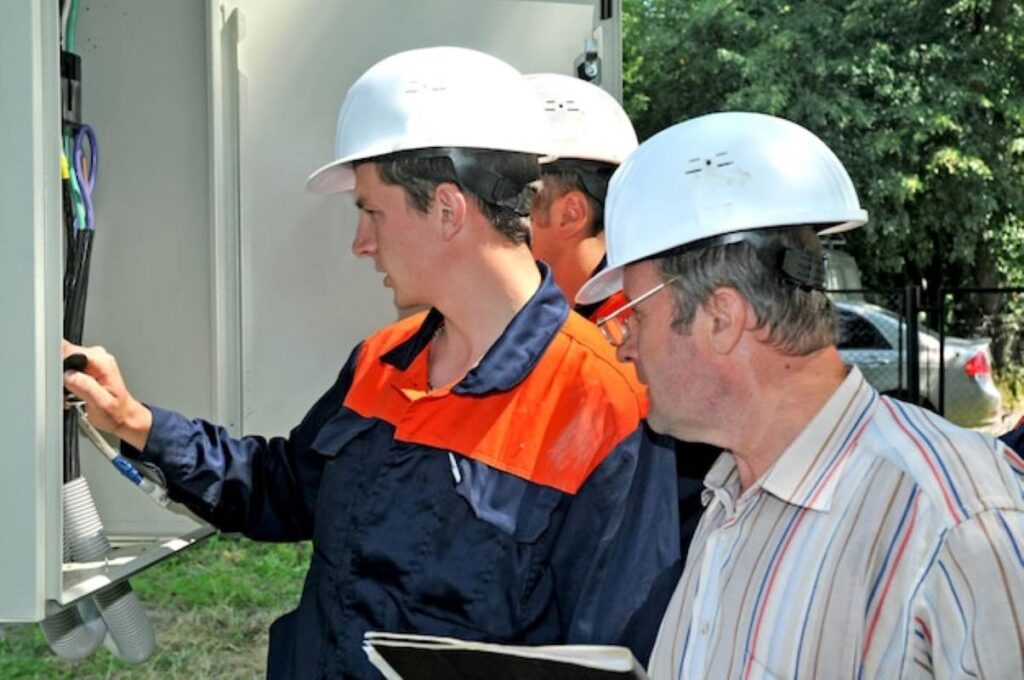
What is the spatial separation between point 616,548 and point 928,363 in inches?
412

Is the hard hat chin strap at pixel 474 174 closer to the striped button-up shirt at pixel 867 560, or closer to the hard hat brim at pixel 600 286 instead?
the hard hat brim at pixel 600 286

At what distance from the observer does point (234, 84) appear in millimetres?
3131

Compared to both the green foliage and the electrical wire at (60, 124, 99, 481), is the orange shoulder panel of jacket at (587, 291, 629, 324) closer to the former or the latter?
the electrical wire at (60, 124, 99, 481)

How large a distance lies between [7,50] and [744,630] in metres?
1.39

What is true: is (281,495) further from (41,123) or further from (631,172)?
(631,172)

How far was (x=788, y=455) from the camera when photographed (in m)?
1.59

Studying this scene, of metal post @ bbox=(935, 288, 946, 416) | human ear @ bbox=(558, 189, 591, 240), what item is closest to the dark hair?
human ear @ bbox=(558, 189, 591, 240)

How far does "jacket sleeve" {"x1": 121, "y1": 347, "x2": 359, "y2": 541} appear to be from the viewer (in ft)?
7.98

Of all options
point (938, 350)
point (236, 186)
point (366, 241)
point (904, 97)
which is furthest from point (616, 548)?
point (904, 97)

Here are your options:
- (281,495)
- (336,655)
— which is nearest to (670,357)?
(336,655)

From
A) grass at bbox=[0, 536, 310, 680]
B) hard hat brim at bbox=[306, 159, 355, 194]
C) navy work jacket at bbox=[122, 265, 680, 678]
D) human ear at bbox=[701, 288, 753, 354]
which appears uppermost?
hard hat brim at bbox=[306, 159, 355, 194]

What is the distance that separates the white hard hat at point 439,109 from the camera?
2129 mm

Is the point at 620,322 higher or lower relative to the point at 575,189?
lower

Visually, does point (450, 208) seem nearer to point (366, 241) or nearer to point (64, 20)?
point (366, 241)
